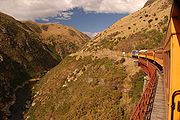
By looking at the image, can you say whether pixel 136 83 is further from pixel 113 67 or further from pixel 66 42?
pixel 66 42

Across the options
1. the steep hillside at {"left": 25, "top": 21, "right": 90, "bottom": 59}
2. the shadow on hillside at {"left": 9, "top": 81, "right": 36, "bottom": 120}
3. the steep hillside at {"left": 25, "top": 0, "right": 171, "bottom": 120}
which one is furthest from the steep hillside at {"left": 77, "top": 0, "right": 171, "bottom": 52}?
the steep hillside at {"left": 25, "top": 21, "right": 90, "bottom": 59}

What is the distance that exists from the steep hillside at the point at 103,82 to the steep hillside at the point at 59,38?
275 ft

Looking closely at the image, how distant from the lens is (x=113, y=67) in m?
44.4

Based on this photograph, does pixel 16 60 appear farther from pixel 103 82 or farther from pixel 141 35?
pixel 103 82

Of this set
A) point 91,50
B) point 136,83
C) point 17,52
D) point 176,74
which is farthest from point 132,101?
point 17,52

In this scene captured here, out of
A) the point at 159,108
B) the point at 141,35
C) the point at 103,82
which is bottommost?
the point at 103,82

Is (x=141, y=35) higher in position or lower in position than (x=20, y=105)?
higher

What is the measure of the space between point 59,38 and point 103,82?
124 m

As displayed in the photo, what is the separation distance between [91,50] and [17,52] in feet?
130

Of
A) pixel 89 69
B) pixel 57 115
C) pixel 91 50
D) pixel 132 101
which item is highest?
pixel 91 50

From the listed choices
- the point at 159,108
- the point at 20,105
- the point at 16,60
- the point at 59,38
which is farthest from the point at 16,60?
the point at 159,108

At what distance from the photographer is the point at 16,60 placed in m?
89.1

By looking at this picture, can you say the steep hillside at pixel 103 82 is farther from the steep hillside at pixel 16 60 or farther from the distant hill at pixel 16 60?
the steep hillside at pixel 16 60

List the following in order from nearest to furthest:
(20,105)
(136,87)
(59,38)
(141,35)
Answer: (136,87), (141,35), (20,105), (59,38)
